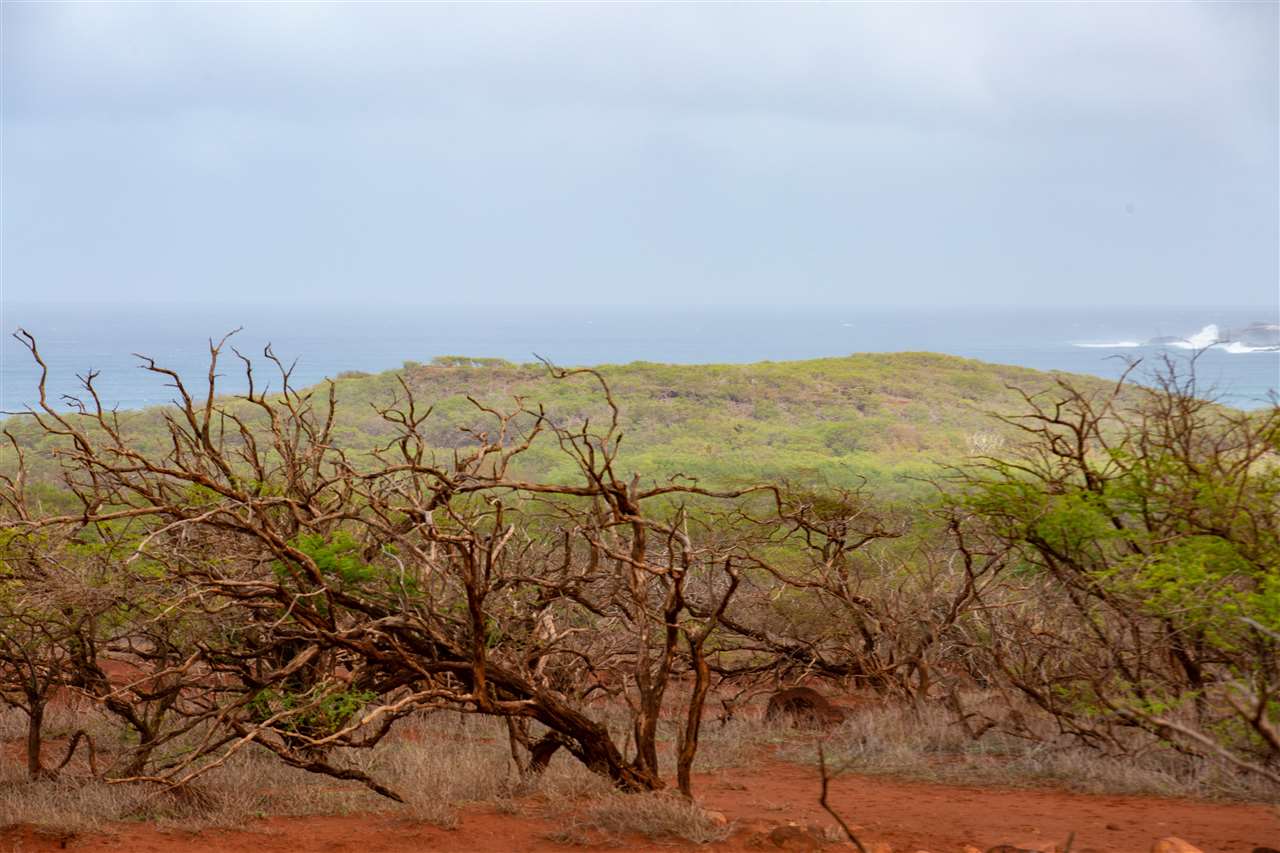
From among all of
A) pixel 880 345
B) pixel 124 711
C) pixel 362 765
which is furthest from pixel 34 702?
pixel 880 345

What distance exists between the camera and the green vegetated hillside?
122 ft

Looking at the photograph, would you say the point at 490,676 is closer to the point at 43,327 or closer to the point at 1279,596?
the point at 1279,596

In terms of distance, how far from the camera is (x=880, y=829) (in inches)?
307

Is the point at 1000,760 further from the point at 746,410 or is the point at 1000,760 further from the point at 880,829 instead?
the point at 746,410

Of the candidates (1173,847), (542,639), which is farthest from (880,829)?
(542,639)

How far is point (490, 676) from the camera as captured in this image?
25.1ft

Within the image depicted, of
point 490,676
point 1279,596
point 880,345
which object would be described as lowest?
point 490,676

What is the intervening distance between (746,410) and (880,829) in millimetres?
38437

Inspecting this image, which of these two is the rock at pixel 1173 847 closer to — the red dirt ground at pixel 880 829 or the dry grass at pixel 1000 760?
the red dirt ground at pixel 880 829

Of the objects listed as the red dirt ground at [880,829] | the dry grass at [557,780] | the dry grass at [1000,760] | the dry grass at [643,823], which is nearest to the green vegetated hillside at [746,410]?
the dry grass at [1000,760]

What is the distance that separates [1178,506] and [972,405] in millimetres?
37970

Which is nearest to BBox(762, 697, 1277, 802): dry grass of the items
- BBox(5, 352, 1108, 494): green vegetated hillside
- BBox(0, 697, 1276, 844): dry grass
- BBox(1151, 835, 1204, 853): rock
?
BBox(0, 697, 1276, 844): dry grass

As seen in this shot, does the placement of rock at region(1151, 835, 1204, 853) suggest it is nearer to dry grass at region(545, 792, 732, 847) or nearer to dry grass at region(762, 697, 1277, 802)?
dry grass at region(762, 697, 1277, 802)

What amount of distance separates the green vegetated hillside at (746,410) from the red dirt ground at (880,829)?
23.4 m
